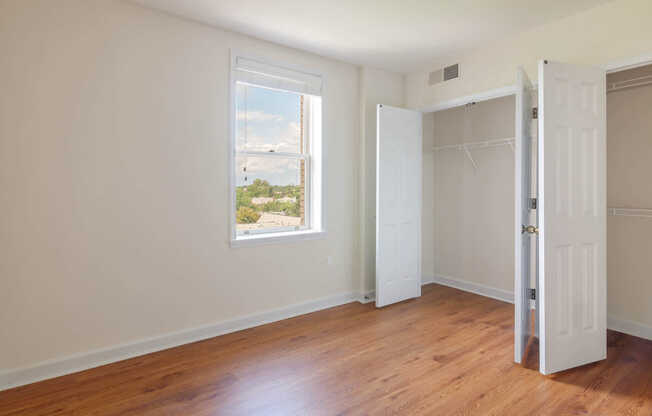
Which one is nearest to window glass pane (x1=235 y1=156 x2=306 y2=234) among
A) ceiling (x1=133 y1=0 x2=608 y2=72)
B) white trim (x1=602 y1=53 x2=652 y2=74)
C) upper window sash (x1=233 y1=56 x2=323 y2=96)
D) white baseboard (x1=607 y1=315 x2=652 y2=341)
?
upper window sash (x1=233 y1=56 x2=323 y2=96)

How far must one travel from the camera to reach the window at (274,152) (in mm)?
3295

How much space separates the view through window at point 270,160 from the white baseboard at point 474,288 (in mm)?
2164

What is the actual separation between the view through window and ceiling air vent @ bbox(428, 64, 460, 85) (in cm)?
147

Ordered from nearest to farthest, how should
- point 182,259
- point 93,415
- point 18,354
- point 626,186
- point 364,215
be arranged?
point 93,415 → point 18,354 → point 182,259 → point 626,186 → point 364,215

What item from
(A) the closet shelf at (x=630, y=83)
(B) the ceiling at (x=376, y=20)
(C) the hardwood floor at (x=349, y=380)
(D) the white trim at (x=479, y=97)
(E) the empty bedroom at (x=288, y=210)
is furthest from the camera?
(D) the white trim at (x=479, y=97)

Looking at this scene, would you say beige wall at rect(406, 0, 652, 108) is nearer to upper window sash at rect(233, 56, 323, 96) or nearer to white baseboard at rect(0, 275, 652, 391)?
upper window sash at rect(233, 56, 323, 96)

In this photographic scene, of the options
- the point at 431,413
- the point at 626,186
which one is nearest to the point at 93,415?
the point at 431,413

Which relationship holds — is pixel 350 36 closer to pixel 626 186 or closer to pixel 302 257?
pixel 302 257

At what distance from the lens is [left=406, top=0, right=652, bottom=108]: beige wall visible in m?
2.50

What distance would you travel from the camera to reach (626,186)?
122 inches

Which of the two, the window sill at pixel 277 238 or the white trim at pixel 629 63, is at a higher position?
the white trim at pixel 629 63

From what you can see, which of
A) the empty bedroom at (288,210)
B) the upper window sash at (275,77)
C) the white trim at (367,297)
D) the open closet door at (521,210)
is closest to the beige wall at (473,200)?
the empty bedroom at (288,210)

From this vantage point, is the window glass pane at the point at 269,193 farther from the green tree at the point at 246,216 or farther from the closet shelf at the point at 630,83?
the closet shelf at the point at 630,83

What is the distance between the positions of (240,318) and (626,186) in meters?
3.64
